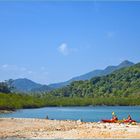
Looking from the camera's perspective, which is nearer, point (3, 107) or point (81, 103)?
point (3, 107)

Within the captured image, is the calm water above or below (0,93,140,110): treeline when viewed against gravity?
below

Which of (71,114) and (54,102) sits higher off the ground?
(54,102)

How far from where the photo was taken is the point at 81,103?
558 ft

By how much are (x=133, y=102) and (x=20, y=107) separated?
59.9 m

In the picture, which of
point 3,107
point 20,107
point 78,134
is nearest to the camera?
point 78,134

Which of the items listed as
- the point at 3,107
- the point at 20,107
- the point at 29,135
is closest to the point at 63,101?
the point at 20,107

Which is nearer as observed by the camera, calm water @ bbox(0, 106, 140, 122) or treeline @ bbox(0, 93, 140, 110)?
calm water @ bbox(0, 106, 140, 122)

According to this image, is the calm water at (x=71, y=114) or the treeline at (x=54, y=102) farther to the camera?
the treeline at (x=54, y=102)

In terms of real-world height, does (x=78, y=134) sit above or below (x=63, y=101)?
below

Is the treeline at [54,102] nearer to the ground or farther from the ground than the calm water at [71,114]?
farther from the ground

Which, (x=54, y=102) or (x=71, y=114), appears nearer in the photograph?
(x=71, y=114)

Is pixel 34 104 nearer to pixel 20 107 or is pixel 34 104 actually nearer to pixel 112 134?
pixel 20 107

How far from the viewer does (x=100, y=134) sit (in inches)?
1089

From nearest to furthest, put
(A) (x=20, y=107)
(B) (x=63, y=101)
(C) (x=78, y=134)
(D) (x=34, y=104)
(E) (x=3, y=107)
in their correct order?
(C) (x=78, y=134) → (E) (x=3, y=107) → (A) (x=20, y=107) → (D) (x=34, y=104) → (B) (x=63, y=101)
